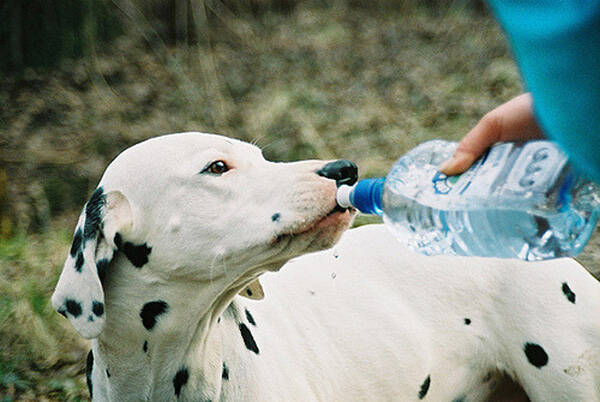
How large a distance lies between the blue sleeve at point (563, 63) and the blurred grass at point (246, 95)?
4143mm

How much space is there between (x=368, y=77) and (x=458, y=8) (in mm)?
2102

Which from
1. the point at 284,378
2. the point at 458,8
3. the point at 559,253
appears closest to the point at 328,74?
the point at 458,8

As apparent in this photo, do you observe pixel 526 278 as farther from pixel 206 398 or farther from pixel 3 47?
pixel 3 47

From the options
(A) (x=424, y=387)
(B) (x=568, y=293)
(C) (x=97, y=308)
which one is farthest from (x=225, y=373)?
(B) (x=568, y=293)

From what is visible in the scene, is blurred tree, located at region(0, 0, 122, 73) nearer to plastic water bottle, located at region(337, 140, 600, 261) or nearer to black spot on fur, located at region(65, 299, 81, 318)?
black spot on fur, located at region(65, 299, 81, 318)

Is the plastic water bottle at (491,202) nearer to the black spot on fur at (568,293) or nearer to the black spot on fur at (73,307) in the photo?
the black spot on fur at (73,307)

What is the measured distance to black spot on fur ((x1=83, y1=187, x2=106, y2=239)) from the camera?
8.03 ft

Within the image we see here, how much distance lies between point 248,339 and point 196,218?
1.97ft

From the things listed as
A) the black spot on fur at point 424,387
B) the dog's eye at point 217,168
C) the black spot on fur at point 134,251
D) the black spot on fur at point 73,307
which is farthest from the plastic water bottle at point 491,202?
the black spot on fur at point 424,387

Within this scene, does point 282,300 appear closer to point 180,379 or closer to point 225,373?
point 225,373

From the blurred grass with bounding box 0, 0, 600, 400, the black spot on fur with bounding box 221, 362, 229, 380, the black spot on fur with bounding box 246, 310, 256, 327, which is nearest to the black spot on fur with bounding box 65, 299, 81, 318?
the black spot on fur with bounding box 221, 362, 229, 380

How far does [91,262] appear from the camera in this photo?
7.84 ft

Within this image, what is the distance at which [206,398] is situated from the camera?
2523 mm

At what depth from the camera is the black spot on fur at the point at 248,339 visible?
270 centimetres
